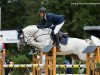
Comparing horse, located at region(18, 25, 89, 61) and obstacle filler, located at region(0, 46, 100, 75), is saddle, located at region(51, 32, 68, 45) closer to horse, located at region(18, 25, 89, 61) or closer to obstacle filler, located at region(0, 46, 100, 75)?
horse, located at region(18, 25, 89, 61)

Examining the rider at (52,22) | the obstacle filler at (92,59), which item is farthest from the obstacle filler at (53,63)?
the rider at (52,22)

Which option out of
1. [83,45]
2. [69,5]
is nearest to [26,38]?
[83,45]

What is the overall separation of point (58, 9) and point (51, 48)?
64.0 ft

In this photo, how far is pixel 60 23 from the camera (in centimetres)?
1598

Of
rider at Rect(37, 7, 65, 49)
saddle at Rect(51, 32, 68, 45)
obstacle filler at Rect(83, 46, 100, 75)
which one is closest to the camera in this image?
obstacle filler at Rect(83, 46, 100, 75)

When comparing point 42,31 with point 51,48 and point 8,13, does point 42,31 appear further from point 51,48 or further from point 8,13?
A: point 8,13

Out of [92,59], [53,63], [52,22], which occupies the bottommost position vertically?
[53,63]

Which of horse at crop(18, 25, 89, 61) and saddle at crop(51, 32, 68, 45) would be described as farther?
saddle at crop(51, 32, 68, 45)

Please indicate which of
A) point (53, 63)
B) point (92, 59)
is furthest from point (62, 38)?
point (92, 59)

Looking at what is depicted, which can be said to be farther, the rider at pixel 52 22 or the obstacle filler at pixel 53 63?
the rider at pixel 52 22

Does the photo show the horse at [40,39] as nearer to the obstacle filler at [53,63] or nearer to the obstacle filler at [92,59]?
the obstacle filler at [53,63]

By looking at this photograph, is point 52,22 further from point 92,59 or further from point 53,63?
point 92,59

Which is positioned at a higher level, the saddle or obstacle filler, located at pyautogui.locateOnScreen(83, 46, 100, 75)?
obstacle filler, located at pyautogui.locateOnScreen(83, 46, 100, 75)

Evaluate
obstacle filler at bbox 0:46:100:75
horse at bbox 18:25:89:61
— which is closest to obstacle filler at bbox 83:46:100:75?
obstacle filler at bbox 0:46:100:75
